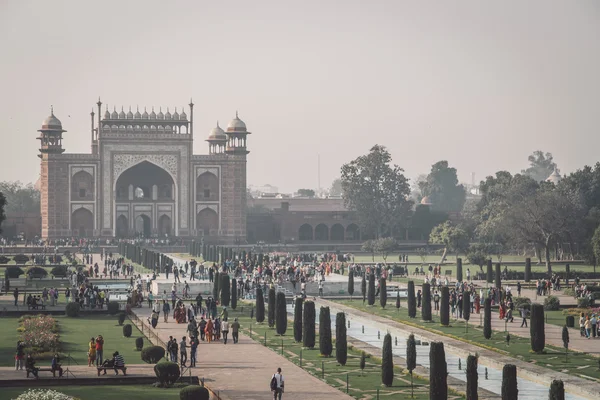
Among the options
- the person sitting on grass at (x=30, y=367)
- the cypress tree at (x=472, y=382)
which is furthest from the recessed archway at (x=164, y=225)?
the cypress tree at (x=472, y=382)

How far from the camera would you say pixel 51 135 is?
76625 millimetres

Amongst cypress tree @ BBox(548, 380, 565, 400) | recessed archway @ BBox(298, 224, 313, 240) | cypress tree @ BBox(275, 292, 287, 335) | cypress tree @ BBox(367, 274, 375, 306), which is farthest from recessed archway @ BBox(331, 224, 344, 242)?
cypress tree @ BBox(548, 380, 565, 400)

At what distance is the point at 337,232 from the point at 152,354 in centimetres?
5650

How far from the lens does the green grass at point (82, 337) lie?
27641 mm

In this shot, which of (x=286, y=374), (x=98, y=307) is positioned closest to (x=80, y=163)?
(x=98, y=307)

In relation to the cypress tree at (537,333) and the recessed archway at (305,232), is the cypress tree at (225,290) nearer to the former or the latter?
the cypress tree at (537,333)

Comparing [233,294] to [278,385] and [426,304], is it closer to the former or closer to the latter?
[426,304]

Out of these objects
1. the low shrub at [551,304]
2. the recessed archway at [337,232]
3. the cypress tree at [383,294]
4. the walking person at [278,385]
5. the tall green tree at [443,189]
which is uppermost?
the tall green tree at [443,189]

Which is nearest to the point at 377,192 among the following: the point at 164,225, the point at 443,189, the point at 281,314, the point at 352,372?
the point at 164,225

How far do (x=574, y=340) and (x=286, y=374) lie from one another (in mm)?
9171

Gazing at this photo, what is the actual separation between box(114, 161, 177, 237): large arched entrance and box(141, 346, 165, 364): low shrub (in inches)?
1957

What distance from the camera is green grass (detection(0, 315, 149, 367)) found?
27.6m

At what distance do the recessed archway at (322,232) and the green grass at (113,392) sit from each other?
58.8 meters

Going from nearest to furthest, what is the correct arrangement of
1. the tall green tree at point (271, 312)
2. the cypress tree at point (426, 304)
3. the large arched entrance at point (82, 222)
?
the tall green tree at point (271, 312), the cypress tree at point (426, 304), the large arched entrance at point (82, 222)
